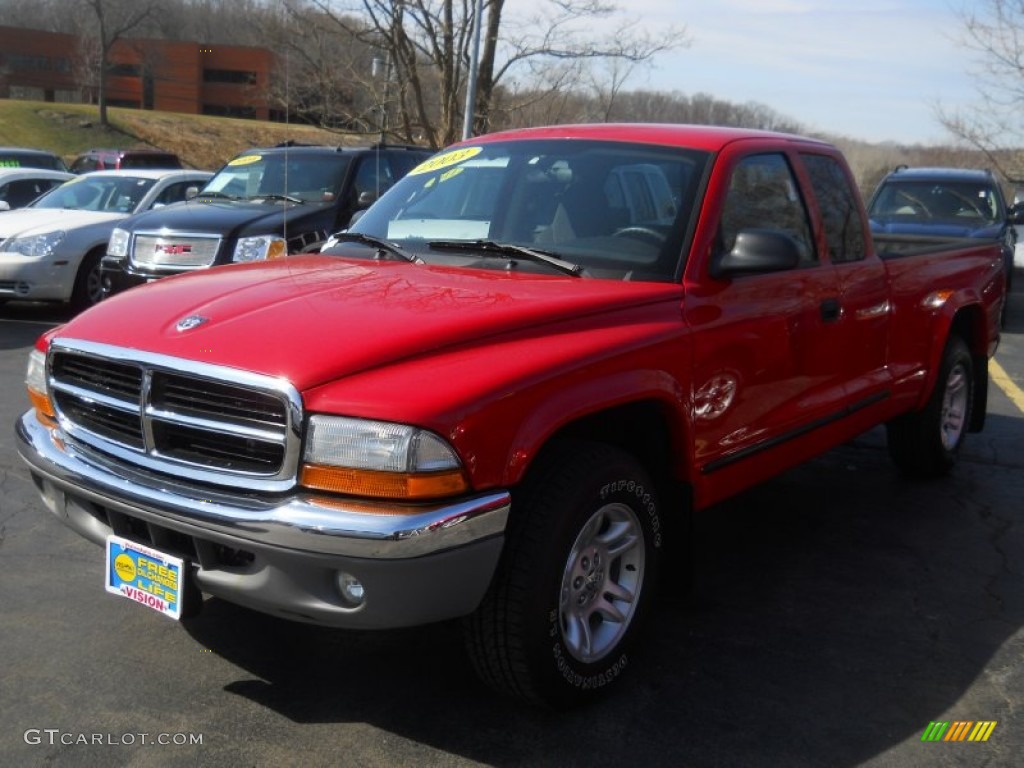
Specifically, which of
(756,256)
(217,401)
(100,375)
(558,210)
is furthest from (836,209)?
(100,375)

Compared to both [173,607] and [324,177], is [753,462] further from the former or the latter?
[324,177]

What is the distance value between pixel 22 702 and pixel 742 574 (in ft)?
9.47

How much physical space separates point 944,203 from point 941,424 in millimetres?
7811

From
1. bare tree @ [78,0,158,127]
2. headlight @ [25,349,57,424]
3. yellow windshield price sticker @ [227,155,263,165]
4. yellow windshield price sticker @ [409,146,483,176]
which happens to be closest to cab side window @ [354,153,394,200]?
yellow windshield price sticker @ [227,155,263,165]

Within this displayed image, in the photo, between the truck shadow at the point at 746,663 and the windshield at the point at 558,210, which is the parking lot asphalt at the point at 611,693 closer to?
the truck shadow at the point at 746,663

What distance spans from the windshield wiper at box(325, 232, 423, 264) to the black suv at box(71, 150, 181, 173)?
1796 cm

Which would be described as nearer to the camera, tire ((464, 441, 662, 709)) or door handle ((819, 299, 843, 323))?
tire ((464, 441, 662, 709))

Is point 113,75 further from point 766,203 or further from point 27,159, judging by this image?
point 766,203

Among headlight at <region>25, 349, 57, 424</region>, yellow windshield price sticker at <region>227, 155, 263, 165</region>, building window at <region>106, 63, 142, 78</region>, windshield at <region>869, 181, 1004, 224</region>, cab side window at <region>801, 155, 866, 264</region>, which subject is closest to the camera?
headlight at <region>25, 349, 57, 424</region>

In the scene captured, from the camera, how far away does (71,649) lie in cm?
376

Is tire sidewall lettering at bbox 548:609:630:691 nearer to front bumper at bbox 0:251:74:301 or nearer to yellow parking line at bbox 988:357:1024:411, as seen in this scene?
yellow parking line at bbox 988:357:1024:411

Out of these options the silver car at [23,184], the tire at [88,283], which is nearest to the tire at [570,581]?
the tire at [88,283]

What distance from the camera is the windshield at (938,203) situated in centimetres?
1277

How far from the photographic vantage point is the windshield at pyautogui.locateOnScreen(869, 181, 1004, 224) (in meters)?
12.8
